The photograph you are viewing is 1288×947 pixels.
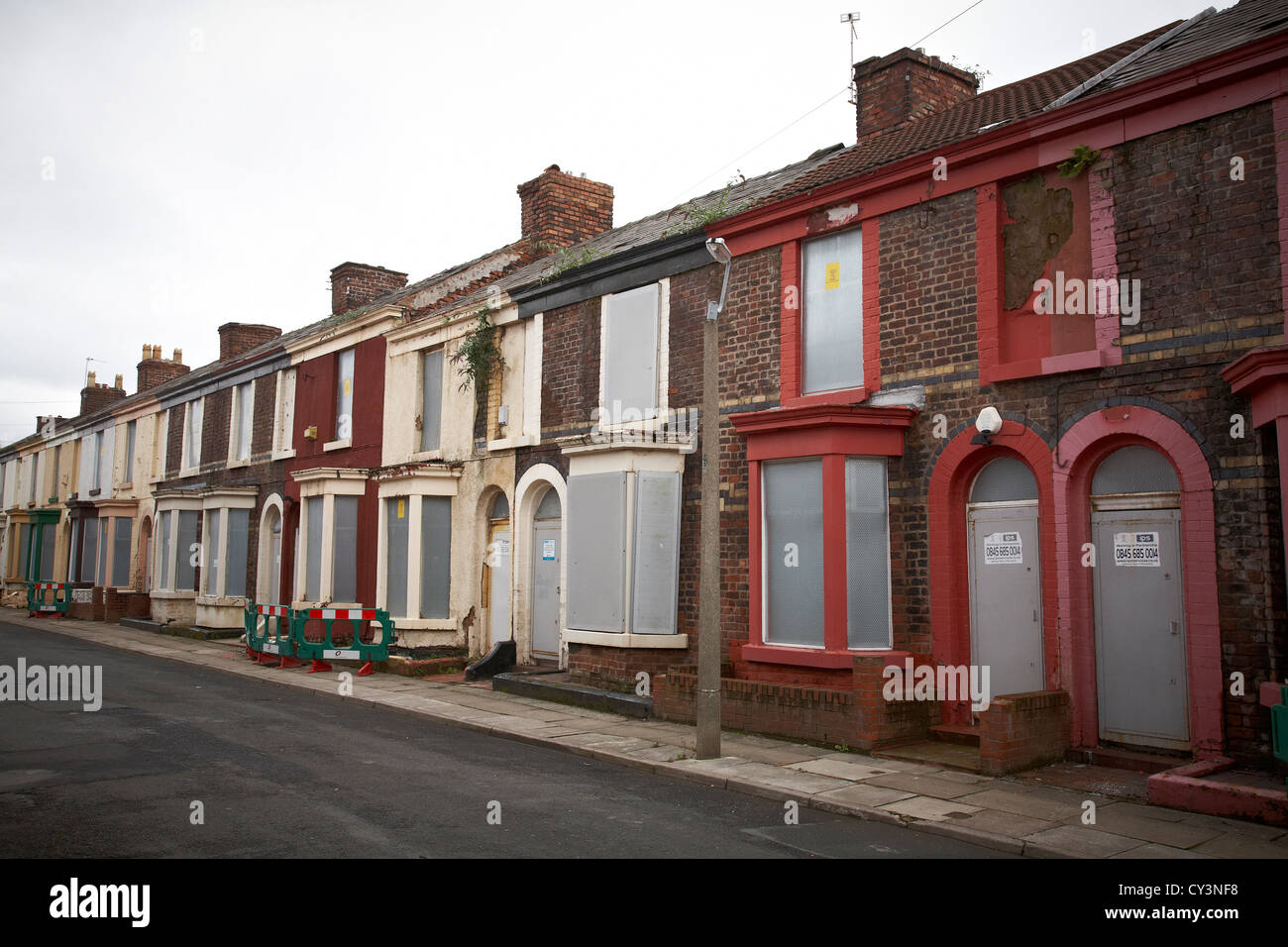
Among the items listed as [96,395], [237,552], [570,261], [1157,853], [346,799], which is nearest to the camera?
[1157,853]

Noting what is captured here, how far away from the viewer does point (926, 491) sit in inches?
432

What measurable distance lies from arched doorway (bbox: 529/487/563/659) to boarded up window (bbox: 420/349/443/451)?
12.8 ft

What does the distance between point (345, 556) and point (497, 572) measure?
4.78 m

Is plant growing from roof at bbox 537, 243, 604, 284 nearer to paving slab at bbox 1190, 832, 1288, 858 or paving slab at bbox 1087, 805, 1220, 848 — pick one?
paving slab at bbox 1087, 805, 1220, 848

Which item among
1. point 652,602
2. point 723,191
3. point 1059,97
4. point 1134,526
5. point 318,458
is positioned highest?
point 723,191

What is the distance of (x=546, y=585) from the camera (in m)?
16.5

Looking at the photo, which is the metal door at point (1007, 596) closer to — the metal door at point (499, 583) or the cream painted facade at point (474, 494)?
the cream painted facade at point (474, 494)

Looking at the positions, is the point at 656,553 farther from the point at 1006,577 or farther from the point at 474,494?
the point at 474,494

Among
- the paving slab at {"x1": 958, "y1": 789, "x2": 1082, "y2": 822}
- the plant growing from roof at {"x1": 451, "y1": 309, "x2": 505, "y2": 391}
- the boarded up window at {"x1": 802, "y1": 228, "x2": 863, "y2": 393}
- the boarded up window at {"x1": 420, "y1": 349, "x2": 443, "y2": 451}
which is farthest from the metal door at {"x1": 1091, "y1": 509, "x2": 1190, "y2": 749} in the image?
the boarded up window at {"x1": 420, "y1": 349, "x2": 443, "y2": 451}

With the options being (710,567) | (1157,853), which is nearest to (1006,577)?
(710,567)
